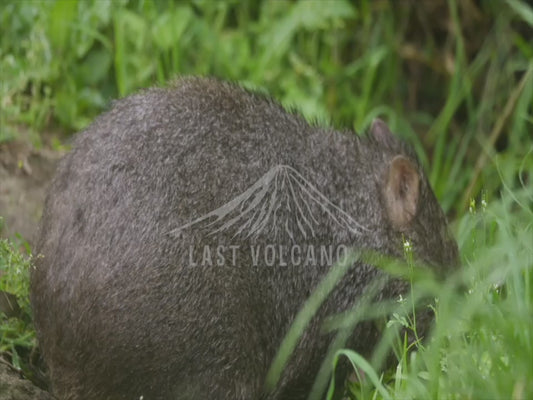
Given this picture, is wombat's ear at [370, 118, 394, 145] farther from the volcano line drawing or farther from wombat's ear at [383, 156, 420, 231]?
the volcano line drawing

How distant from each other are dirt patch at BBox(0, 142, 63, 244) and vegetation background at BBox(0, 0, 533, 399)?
0.03 m

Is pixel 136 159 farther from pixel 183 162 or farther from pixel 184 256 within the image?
pixel 184 256

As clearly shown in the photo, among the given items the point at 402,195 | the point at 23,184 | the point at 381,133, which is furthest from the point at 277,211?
the point at 23,184

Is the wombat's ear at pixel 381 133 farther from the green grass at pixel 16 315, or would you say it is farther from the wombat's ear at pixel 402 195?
the green grass at pixel 16 315

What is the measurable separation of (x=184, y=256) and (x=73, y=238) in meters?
0.50

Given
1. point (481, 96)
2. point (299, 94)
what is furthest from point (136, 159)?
point (481, 96)

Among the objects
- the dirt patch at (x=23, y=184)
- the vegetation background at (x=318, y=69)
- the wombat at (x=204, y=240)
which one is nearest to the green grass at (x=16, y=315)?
→ the vegetation background at (x=318, y=69)

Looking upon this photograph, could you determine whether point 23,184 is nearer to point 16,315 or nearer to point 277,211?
point 16,315

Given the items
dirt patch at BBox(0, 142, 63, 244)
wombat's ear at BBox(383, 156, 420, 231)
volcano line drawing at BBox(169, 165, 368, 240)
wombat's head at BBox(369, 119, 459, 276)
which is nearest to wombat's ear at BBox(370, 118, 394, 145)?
wombat's head at BBox(369, 119, 459, 276)

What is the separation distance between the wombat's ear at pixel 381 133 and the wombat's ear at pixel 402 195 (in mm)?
340

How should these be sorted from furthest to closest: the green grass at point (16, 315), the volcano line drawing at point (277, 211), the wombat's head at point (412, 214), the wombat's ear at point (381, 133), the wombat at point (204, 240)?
the wombat's ear at point (381, 133) → the wombat's head at point (412, 214) → the green grass at point (16, 315) → the volcano line drawing at point (277, 211) → the wombat at point (204, 240)

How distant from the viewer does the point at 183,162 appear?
4.34 meters

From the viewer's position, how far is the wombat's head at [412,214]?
484cm

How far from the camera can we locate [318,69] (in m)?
7.75
